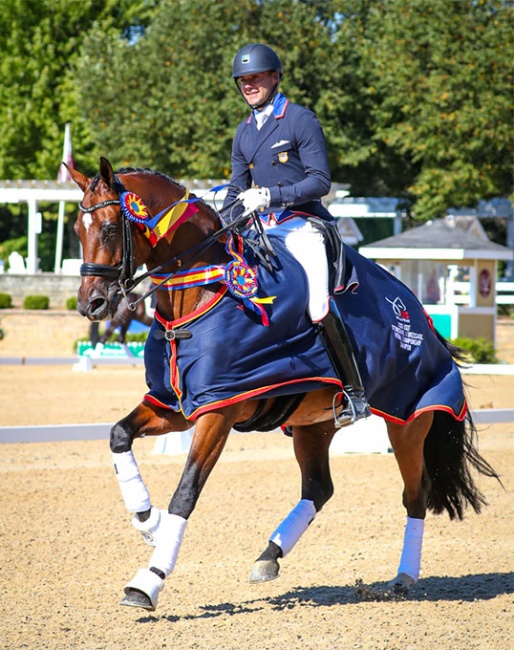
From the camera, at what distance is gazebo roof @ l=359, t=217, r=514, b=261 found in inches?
889

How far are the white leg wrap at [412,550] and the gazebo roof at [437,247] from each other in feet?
56.3

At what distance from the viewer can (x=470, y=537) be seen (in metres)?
7.02

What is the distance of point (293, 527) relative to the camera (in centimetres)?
554

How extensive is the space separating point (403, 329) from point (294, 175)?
1135 millimetres

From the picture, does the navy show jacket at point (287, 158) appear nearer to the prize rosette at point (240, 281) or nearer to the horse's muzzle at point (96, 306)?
the prize rosette at point (240, 281)

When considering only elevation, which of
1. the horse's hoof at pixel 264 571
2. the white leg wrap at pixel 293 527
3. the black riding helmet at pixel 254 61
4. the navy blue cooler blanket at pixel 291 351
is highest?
the black riding helmet at pixel 254 61

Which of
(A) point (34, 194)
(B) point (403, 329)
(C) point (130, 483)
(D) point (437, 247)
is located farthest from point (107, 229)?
(A) point (34, 194)

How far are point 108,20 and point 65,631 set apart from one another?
38989 mm

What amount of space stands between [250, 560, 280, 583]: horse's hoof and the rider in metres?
0.84

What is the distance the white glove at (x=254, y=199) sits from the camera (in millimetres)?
5059

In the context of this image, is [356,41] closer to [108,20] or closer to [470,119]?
[470,119]

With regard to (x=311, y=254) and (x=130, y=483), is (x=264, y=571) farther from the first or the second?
(x=311, y=254)

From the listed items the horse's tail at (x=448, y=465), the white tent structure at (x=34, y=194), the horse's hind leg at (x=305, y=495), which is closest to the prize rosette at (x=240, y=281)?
the horse's hind leg at (x=305, y=495)

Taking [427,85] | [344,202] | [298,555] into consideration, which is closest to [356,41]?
[427,85]
